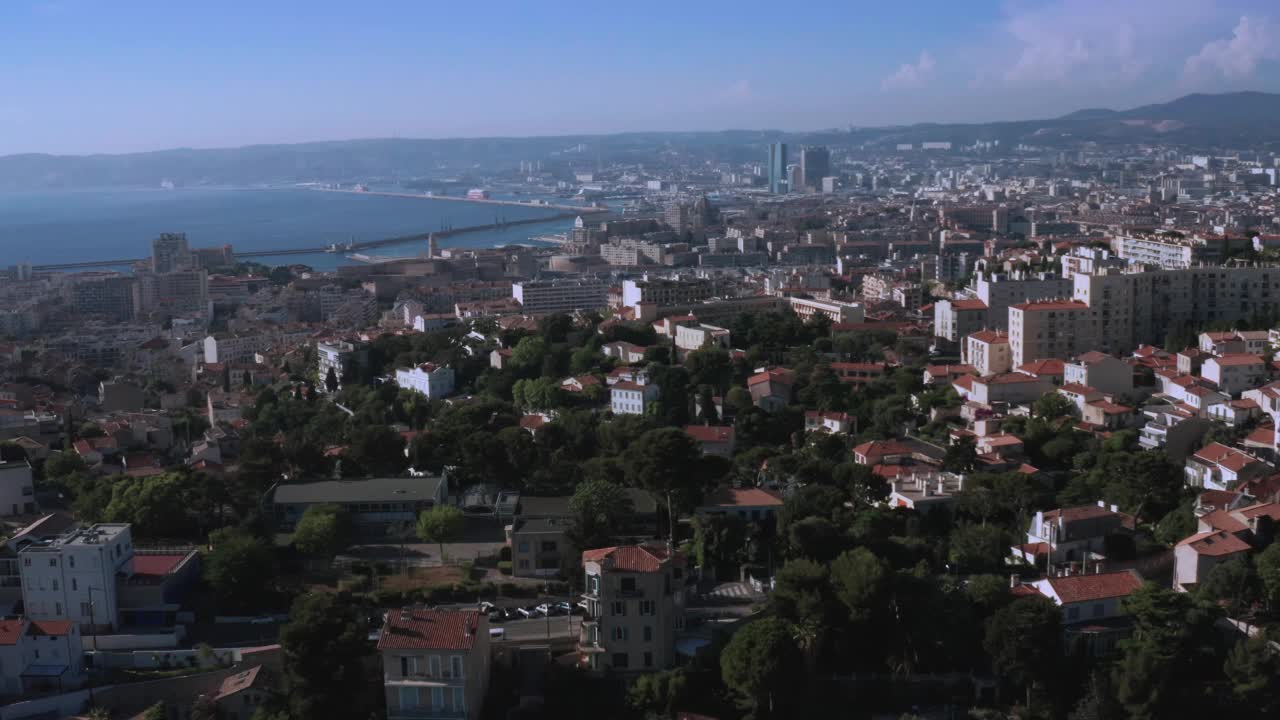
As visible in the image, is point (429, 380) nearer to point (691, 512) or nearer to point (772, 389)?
point (772, 389)

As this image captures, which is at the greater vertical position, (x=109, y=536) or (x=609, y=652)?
(x=109, y=536)

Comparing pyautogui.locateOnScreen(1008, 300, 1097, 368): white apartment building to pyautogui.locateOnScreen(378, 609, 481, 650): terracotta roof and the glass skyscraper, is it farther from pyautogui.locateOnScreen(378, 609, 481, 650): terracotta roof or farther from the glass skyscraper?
the glass skyscraper

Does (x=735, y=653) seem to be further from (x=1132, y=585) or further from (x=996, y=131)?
(x=996, y=131)

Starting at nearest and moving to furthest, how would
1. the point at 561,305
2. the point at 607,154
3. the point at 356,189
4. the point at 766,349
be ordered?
the point at 766,349
the point at 561,305
the point at 356,189
the point at 607,154

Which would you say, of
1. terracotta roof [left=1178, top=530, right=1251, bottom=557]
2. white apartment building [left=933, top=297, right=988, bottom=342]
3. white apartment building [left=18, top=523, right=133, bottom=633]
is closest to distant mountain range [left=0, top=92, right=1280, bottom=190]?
white apartment building [left=933, top=297, right=988, bottom=342]

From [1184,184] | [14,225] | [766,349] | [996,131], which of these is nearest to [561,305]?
[766,349]
